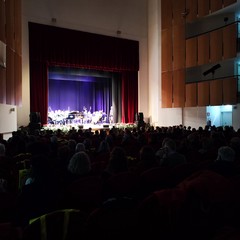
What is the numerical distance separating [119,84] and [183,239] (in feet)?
61.3

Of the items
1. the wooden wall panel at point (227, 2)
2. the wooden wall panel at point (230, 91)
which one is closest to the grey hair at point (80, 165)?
the wooden wall panel at point (230, 91)

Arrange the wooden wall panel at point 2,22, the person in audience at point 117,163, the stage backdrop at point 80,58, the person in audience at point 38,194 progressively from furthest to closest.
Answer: the stage backdrop at point 80,58 < the wooden wall panel at point 2,22 < the person in audience at point 117,163 < the person in audience at point 38,194

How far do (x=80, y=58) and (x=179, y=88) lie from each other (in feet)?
19.8

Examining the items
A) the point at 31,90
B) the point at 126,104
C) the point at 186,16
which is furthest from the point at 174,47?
the point at 31,90

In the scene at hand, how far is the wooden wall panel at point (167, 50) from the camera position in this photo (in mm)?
17328

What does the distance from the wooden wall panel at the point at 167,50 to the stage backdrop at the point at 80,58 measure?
7.78ft

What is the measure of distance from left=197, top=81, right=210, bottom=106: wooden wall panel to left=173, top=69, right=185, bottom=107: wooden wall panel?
106 cm

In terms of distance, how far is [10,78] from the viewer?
39.8 feet

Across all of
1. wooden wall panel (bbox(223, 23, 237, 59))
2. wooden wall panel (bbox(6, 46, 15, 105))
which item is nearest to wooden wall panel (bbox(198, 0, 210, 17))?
wooden wall panel (bbox(223, 23, 237, 59))

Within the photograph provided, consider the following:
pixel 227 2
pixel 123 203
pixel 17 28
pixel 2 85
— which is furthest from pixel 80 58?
pixel 123 203

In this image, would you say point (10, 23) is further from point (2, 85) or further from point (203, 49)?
point (203, 49)

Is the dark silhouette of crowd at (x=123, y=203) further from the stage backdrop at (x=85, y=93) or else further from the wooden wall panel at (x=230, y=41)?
the stage backdrop at (x=85, y=93)

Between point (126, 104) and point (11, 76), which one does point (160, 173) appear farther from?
point (126, 104)

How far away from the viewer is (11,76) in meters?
12.3
